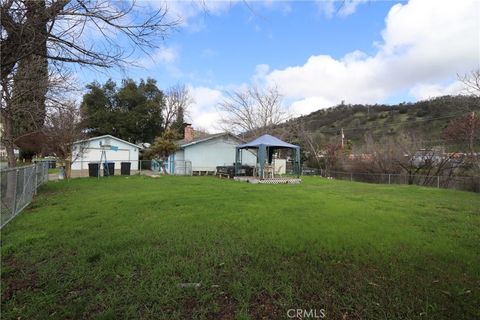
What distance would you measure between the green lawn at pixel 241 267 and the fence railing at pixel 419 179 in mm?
14954

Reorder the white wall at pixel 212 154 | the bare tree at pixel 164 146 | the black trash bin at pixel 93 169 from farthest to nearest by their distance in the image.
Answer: the white wall at pixel 212 154, the bare tree at pixel 164 146, the black trash bin at pixel 93 169

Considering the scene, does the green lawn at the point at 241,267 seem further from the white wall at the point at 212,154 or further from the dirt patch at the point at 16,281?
the white wall at the point at 212,154

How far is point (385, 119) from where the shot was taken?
46.4 m

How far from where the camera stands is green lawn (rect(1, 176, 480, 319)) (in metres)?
2.93

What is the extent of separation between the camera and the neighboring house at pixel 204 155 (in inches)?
1085

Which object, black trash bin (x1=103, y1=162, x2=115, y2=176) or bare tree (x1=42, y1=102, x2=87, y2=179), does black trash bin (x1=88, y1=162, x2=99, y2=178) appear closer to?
black trash bin (x1=103, y1=162, x2=115, y2=176)

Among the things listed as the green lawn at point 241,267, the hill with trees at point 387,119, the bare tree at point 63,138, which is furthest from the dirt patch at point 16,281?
the hill with trees at point 387,119

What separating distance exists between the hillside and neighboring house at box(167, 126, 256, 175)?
10282mm

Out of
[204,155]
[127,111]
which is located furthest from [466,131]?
[127,111]
